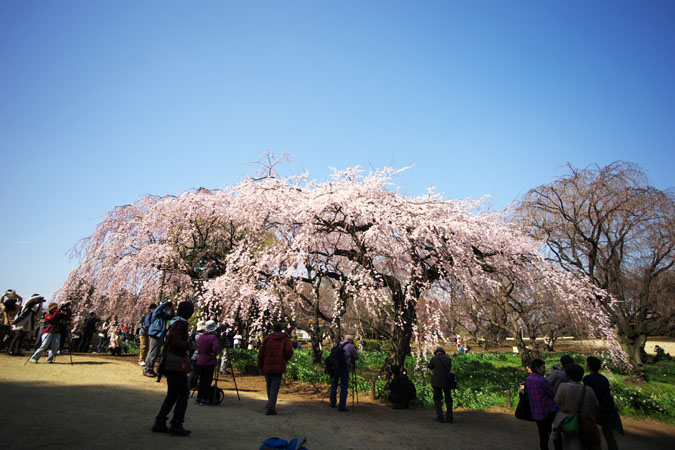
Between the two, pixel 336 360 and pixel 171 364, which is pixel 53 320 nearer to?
pixel 171 364

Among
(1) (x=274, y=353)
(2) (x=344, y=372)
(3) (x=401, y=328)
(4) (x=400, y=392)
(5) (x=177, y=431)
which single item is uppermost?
(3) (x=401, y=328)

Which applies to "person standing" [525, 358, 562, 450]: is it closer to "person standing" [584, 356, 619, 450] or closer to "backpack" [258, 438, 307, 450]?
"person standing" [584, 356, 619, 450]

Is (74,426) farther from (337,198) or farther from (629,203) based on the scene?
(629,203)

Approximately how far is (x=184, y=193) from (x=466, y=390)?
11.2 meters

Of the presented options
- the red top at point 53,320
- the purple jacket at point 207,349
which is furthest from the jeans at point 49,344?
the purple jacket at point 207,349

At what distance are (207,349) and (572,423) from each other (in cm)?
624

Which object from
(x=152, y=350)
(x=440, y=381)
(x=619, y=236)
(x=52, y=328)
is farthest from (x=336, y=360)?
(x=619, y=236)

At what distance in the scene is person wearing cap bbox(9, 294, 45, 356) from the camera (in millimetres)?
10148

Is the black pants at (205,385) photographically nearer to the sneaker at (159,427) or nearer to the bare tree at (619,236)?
the sneaker at (159,427)

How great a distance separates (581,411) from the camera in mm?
4527

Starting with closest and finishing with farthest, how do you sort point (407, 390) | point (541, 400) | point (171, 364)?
point (171, 364), point (541, 400), point (407, 390)

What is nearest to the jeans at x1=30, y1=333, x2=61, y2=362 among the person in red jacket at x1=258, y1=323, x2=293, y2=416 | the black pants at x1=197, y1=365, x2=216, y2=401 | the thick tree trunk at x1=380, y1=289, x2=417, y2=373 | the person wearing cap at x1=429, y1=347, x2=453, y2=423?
the black pants at x1=197, y1=365, x2=216, y2=401

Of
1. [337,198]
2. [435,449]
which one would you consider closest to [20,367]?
[337,198]

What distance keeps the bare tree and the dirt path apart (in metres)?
7.05
